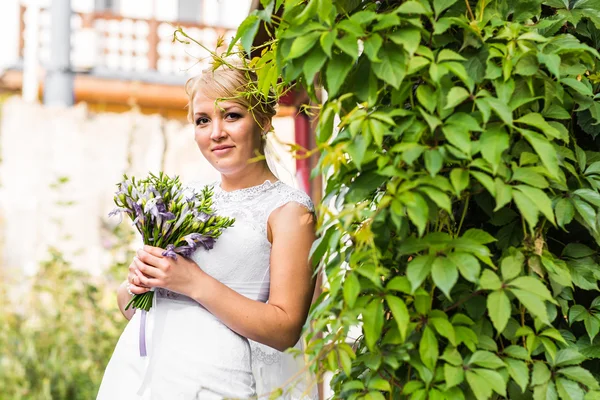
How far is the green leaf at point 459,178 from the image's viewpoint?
4.22 ft

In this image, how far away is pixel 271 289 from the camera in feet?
6.45

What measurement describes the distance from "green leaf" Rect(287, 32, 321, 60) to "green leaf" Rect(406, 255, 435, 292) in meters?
0.42

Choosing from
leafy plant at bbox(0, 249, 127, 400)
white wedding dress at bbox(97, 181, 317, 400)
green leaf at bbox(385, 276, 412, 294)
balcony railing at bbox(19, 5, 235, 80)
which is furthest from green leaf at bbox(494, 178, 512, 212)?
balcony railing at bbox(19, 5, 235, 80)

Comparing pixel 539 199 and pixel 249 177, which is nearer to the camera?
pixel 539 199

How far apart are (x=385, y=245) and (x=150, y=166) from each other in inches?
249

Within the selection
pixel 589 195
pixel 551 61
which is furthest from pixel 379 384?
pixel 551 61

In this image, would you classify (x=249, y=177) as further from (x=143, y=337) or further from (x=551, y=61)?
(x=551, y=61)

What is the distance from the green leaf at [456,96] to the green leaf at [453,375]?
0.46m

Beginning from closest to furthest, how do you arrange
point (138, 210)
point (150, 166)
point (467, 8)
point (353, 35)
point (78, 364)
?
point (353, 35), point (467, 8), point (138, 210), point (78, 364), point (150, 166)

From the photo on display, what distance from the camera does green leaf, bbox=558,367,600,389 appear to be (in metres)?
1.34

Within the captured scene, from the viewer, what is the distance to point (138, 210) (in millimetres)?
1900

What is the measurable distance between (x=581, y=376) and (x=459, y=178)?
0.43m

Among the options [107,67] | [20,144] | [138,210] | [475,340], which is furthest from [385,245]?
[107,67]

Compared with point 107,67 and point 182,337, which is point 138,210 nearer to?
point 182,337
